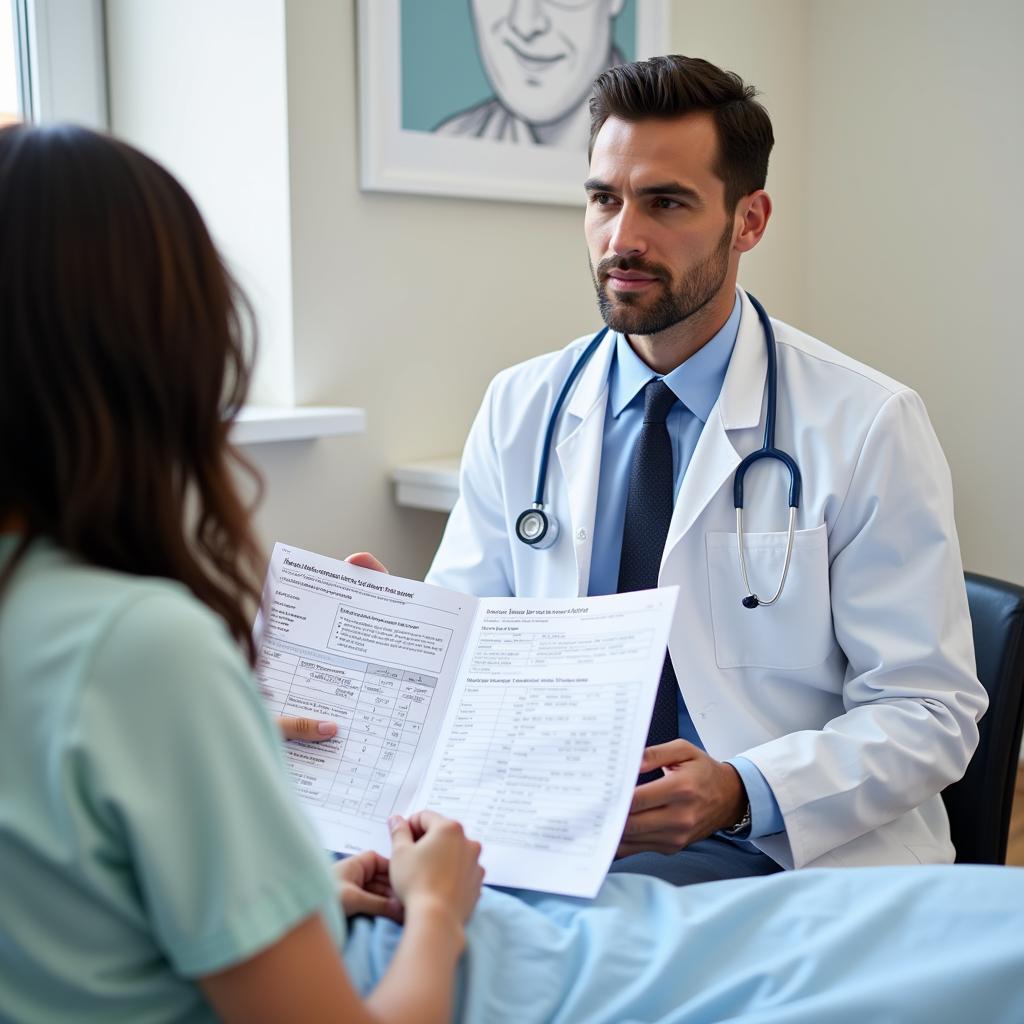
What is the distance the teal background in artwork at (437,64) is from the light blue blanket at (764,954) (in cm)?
146

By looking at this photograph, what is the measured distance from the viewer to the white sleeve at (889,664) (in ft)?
4.05

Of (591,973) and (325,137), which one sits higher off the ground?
(325,137)

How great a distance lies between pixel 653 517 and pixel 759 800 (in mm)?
355

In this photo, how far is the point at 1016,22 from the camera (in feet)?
8.22

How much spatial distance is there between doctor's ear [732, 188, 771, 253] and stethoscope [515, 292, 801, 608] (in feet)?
0.36

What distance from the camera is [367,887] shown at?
968 millimetres

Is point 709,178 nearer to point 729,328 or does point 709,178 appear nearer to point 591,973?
point 729,328

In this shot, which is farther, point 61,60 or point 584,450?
point 61,60

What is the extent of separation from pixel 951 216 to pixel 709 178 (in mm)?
1388

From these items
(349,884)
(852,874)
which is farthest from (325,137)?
(852,874)

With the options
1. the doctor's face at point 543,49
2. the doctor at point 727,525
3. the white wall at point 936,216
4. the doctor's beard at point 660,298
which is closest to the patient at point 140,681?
the doctor at point 727,525

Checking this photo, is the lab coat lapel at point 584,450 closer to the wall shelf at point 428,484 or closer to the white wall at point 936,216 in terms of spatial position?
the wall shelf at point 428,484

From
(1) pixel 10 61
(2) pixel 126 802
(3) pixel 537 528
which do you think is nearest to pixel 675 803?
(3) pixel 537 528

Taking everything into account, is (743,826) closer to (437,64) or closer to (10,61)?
(437,64)
